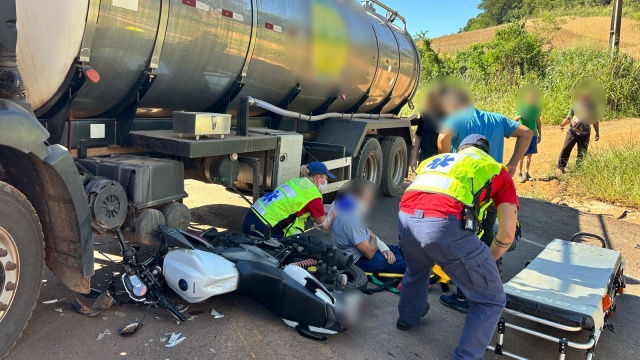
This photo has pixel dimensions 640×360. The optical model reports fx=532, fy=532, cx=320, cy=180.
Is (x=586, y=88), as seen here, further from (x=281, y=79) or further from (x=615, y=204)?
(x=281, y=79)

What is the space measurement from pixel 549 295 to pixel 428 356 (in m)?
0.97

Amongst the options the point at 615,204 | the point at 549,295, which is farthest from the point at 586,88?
the point at 549,295

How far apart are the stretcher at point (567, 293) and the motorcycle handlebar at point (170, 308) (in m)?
2.10

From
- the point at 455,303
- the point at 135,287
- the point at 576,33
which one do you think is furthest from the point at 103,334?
the point at 576,33

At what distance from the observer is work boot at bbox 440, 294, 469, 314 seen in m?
4.35

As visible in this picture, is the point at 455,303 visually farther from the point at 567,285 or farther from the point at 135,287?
the point at 135,287

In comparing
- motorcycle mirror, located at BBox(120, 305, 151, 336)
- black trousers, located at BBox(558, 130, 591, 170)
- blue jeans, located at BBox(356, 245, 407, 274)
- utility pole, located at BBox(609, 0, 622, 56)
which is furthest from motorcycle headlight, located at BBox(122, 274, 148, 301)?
utility pole, located at BBox(609, 0, 622, 56)

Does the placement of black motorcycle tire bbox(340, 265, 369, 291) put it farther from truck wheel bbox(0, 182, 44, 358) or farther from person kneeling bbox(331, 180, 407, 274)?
truck wheel bbox(0, 182, 44, 358)

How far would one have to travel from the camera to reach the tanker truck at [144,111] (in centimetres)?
298

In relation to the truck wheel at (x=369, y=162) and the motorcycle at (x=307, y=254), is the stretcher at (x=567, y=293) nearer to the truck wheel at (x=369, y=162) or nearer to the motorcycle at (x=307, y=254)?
the motorcycle at (x=307, y=254)

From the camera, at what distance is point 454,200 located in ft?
10.5

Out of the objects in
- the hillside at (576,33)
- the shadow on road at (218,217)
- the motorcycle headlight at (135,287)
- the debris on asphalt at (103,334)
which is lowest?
the debris on asphalt at (103,334)

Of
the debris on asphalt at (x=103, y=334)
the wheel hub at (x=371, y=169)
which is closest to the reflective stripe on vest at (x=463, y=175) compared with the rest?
the debris on asphalt at (x=103, y=334)

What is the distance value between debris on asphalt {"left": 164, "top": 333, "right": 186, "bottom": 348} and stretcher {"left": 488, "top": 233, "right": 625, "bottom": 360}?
2047 mm
